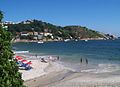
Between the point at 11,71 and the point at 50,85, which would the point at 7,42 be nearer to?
the point at 11,71

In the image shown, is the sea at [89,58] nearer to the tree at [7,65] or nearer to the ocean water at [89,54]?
the ocean water at [89,54]

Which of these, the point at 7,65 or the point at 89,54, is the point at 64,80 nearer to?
the point at 7,65

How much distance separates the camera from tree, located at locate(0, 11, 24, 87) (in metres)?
13.0

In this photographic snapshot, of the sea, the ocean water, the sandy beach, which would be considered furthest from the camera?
the ocean water

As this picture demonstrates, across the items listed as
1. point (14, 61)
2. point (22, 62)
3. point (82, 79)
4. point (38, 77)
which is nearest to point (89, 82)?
point (82, 79)

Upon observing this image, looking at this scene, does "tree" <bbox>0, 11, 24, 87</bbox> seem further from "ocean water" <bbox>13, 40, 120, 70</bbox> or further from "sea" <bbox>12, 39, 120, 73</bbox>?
"ocean water" <bbox>13, 40, 120, 70</bbox>

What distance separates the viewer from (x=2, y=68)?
513 inches

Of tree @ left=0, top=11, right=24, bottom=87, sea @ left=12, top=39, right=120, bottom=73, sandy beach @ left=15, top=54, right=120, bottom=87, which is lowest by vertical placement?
sandy beach @ left=15, top=54, right=120, bottom=87

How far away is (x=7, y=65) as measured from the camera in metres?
13.3

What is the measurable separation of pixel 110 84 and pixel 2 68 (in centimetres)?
2459

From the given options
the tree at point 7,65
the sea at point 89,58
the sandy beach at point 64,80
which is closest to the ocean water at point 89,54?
the sea at point 89,58

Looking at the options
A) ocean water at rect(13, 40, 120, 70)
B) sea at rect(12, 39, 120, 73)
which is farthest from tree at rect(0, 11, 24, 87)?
ocean water at rect(13, 40, 120, 70)

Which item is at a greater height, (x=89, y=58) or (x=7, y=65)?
(x=7, y=65)

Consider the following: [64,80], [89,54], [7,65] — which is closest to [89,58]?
[89,54]
